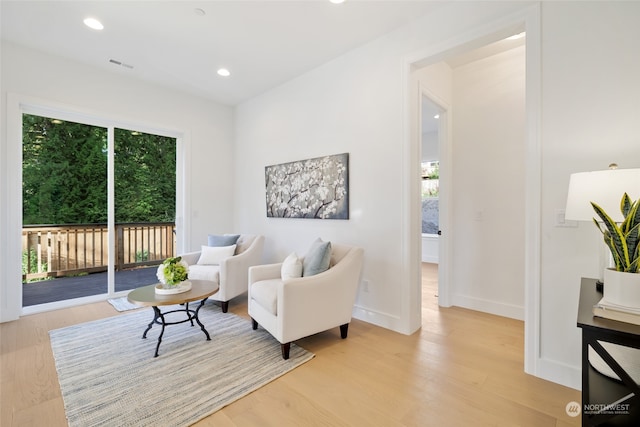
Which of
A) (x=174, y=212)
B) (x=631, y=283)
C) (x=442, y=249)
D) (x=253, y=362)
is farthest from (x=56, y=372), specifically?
(x=442, y=249)

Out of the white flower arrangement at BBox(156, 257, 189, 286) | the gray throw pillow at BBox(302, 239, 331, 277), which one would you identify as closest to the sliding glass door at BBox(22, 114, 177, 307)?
the white flower arrangement at BBox(156, 257, 189, 286)

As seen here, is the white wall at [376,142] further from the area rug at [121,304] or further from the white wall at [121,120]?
the area rug at [121,304]

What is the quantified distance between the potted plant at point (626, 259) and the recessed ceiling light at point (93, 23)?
4.07m

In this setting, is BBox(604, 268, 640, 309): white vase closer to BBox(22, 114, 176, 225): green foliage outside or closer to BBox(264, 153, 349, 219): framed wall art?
BBox(264, 153, 349, 219): framed wall art

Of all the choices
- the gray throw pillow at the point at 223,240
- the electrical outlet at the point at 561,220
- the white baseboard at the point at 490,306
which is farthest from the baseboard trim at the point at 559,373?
the gray throw pillow at the point at 223,240

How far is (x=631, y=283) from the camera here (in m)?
1.16

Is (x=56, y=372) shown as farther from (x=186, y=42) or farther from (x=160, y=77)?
(x=160, y=77)

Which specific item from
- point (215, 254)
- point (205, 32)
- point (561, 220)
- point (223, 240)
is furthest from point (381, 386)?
point (205, 32)

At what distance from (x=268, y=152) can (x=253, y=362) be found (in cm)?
291

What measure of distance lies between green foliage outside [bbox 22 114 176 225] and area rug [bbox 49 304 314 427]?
5.09ft

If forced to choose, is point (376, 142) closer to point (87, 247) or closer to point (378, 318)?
point (378, 318)

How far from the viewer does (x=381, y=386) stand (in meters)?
1.91

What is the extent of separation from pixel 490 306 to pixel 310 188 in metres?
2.50

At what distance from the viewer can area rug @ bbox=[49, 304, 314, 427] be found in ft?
5.53
